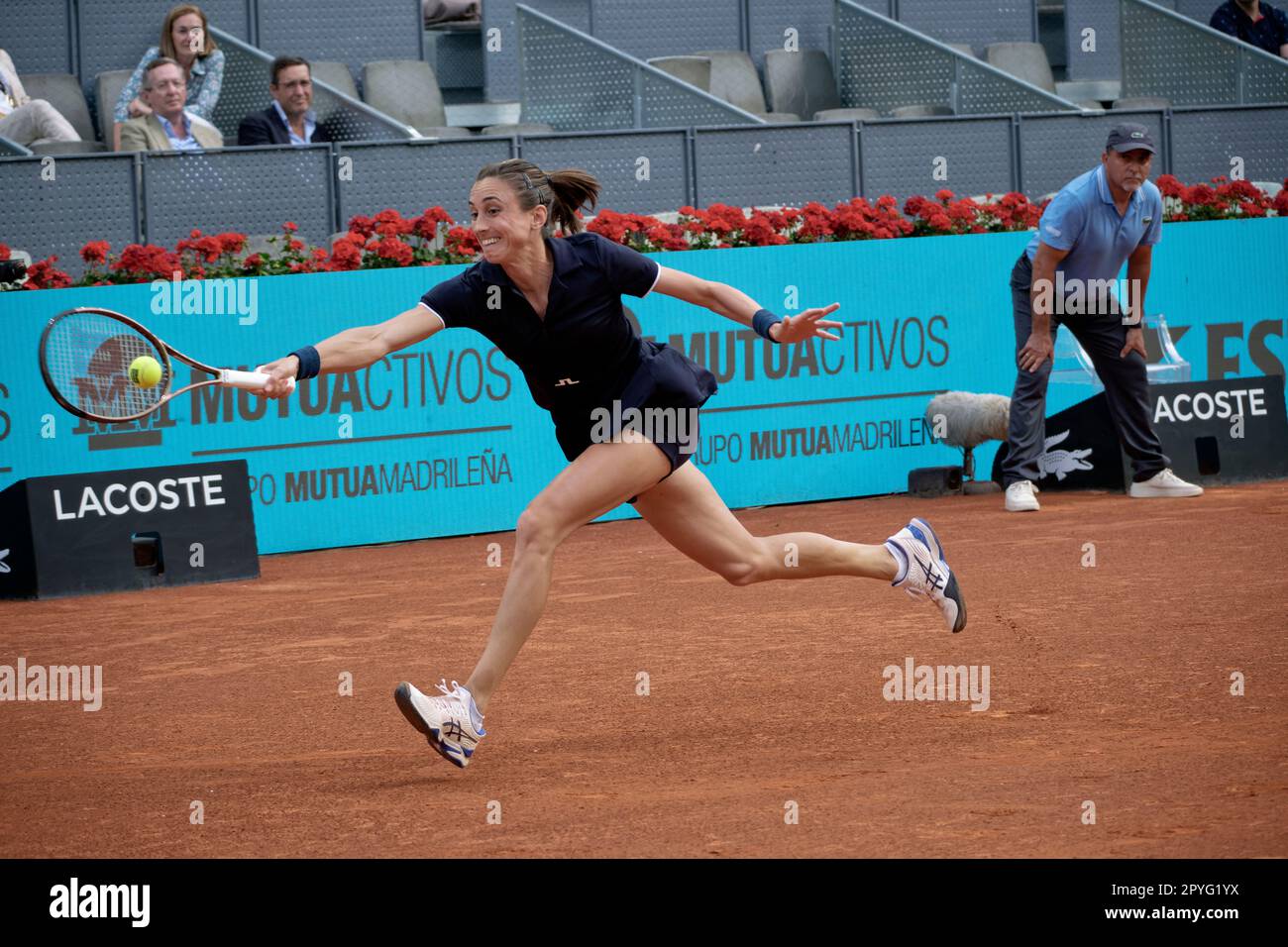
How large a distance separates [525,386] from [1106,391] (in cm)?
374

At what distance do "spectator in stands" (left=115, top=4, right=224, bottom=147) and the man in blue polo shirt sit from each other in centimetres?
622

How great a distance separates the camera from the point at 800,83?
1684 centimetres

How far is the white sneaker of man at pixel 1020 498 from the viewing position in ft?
35.6

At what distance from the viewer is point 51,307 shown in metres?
10.1

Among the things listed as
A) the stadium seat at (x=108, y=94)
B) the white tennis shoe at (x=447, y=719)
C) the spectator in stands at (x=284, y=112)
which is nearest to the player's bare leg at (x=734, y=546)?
the white tennis shoe at (x=447, y=719)

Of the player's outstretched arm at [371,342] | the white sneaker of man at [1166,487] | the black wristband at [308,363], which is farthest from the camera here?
the white sneaker of man at [1166,487]

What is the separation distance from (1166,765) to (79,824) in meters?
3.05

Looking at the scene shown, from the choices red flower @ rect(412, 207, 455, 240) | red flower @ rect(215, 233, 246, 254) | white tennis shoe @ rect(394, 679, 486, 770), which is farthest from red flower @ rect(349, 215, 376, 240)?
white tennis shoe @ rect(394, 679, 486, 770)

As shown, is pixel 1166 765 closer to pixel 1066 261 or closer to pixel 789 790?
pixel 789 790

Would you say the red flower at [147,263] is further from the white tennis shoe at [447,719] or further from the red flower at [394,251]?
the white tennis shoe at [447,719]

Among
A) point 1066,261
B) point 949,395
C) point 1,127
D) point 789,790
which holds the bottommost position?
point 789,790

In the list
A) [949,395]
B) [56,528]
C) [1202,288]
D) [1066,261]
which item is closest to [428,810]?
[56,528]

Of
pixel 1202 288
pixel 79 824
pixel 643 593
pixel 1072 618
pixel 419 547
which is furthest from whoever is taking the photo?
pixel 1202 288

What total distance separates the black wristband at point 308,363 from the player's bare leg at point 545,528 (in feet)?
2.49
